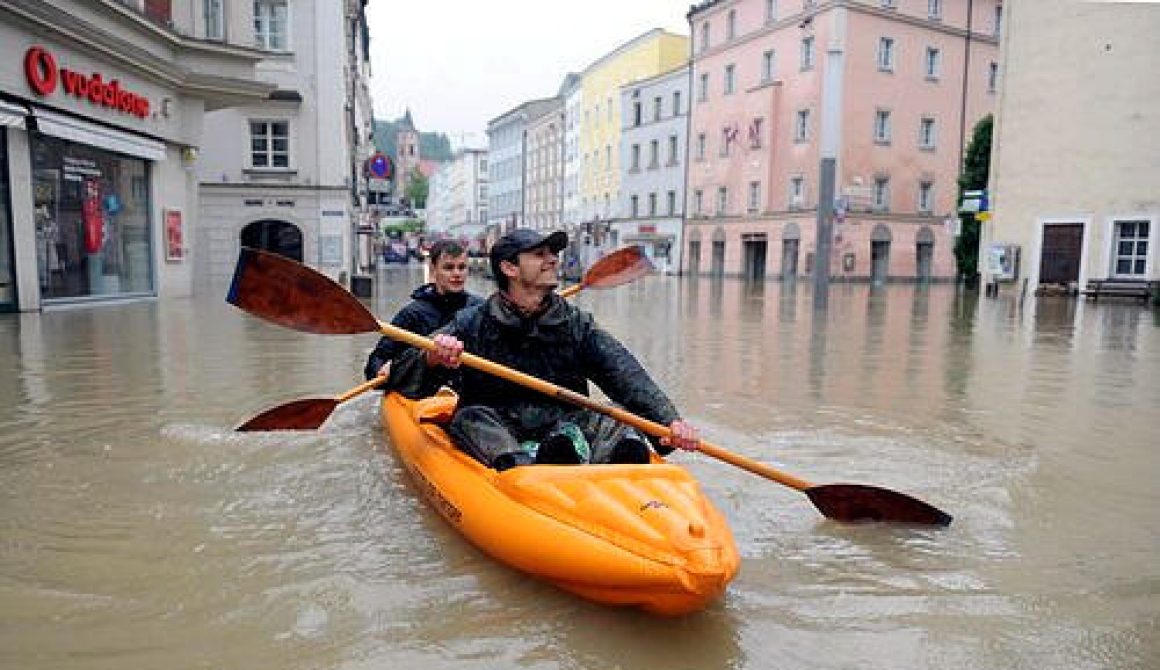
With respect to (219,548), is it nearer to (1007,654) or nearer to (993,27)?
(1007,654)

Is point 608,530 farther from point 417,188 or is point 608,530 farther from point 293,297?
point 417,188

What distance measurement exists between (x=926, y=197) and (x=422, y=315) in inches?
1558

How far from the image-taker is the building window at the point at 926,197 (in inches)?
1586

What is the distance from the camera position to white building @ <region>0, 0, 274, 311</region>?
12523 millimetres

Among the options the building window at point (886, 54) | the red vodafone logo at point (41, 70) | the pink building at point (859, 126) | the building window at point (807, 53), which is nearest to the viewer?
the red vodafone logo at point (41, 70)

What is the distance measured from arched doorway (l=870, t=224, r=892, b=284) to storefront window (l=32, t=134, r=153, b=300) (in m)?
31.0

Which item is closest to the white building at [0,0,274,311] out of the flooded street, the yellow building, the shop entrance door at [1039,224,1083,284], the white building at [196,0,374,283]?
the white building at [196,0,374,283]

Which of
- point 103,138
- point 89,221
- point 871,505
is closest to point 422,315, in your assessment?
point 871,505

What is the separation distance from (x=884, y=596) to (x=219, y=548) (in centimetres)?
A: 288

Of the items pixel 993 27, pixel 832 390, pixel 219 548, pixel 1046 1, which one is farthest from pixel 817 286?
pixel 993 27

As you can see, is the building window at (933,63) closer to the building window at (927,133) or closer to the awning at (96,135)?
the building window at (927,133)

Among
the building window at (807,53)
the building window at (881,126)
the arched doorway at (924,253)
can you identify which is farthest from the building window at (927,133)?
the building window at (807,53)

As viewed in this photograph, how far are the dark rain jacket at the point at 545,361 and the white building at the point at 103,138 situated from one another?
11.1 metres

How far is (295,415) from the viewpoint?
16.7 ft
